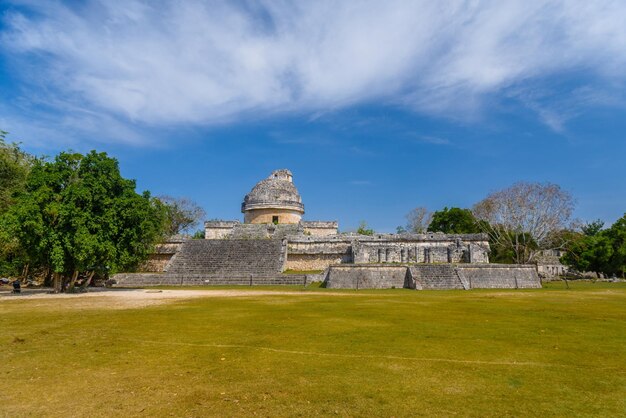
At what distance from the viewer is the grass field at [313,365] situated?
5.00 metres

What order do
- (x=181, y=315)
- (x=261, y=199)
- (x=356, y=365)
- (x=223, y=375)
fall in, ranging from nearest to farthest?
(x=223, y=375) < (x=356, y=365) < (x=181, y=315) < (x=261, y=199)

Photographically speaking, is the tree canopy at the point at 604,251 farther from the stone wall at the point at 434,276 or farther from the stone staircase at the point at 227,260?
the stone staircase at the point at 227,260

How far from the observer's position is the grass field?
500 cm

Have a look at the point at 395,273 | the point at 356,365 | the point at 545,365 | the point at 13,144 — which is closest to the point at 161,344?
the point at 356,365

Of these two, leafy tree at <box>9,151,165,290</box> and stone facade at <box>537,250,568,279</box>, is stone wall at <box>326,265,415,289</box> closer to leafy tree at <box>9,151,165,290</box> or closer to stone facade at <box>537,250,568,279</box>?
leafy tree at <box>9,151,165,290</box>

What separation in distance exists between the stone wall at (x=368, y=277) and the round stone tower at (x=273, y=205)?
17646mm

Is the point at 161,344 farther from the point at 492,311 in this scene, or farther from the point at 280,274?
the point at 280,274

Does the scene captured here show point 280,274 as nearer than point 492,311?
No

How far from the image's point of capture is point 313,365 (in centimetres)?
671

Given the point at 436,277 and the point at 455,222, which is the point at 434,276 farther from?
the point at 455,222

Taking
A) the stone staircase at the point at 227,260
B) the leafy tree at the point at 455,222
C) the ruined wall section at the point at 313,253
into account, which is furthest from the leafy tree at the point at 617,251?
the stone staircase at the point at 227,260

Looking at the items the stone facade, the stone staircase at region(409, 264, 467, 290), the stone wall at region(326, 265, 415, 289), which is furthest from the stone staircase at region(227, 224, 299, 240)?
the stone facade

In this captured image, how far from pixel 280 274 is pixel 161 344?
2060 cm

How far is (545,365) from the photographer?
261 inches
